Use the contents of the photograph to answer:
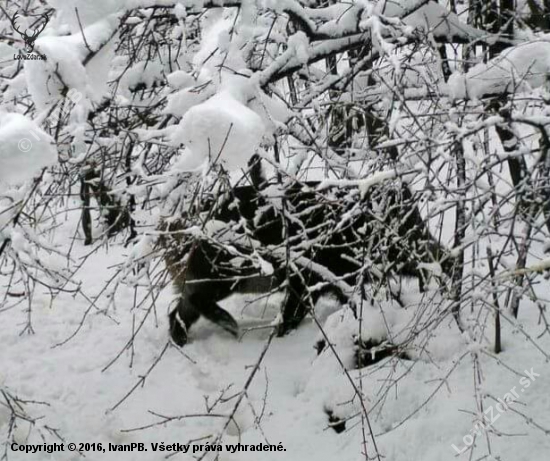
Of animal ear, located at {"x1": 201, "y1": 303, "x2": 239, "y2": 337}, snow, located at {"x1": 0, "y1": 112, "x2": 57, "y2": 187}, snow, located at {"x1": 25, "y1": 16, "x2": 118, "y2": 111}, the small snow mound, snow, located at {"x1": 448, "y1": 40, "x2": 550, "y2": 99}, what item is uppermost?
snow, located at {"x1": 25, "y1": 16, "x2": 118, "y2": 111}

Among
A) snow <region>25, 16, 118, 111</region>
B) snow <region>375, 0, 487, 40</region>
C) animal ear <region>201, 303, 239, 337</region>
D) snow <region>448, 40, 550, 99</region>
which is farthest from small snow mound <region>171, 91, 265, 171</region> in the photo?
animal ear <region>201, 303, 239, 337</region>

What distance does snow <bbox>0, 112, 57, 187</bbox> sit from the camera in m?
2.09

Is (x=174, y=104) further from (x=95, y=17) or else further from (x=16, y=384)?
(x=16, y=384)

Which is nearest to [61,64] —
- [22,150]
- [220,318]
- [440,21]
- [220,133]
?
[22,150]

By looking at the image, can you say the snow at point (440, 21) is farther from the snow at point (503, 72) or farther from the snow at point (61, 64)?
the snow at point (61, 64)

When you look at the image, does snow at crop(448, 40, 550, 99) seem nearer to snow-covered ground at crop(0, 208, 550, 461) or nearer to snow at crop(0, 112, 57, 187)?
snow-covered ground at crop(0, 208, 550, 461)

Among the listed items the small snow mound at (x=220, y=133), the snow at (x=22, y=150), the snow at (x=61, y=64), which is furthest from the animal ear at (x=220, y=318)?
the snow at (x=22, y=150)

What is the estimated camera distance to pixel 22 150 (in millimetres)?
2094

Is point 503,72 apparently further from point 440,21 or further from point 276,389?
point 276,389

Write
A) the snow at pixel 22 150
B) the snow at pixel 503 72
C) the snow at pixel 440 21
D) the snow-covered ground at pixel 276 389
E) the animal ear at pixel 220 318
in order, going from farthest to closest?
the animal ear at pixel 220 318, the snow at pixel 440 21, the snow-covered ground at pixel 276 389, the snow at pixel 503 72, the snow at pixel 22 150

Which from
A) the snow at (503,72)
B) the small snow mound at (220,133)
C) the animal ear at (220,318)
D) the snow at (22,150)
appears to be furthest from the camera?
the animal ear at (220,318)

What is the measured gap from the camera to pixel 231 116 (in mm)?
2441

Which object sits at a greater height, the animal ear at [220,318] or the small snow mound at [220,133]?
the small snow mound at [220,133]

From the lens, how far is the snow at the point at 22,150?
6.86ft
